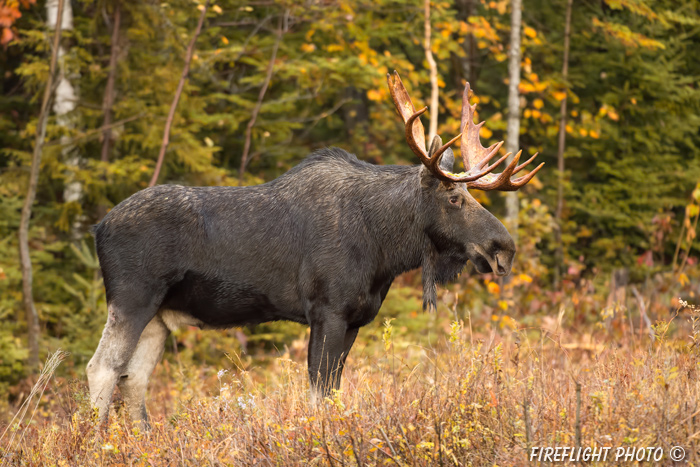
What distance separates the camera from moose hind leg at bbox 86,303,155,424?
468cm

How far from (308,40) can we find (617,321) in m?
6.63

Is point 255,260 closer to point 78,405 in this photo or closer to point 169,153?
point 78,405

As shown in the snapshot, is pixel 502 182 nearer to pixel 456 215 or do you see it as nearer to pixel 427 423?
pixel 456 215

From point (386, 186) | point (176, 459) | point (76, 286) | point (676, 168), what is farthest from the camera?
point (676, 168)

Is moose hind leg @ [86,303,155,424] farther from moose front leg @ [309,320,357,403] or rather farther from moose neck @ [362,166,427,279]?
moose neck @ [362,166,427,279]

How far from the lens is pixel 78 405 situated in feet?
15.0

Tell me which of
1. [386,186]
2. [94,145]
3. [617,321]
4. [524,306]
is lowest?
[524,306]

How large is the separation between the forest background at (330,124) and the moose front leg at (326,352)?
88.0 inches

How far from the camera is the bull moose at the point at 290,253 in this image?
15.3 feet

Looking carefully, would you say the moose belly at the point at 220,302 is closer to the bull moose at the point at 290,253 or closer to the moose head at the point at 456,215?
the bull moose at the point at 290,253

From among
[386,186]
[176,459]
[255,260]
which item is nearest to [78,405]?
[176,459]
